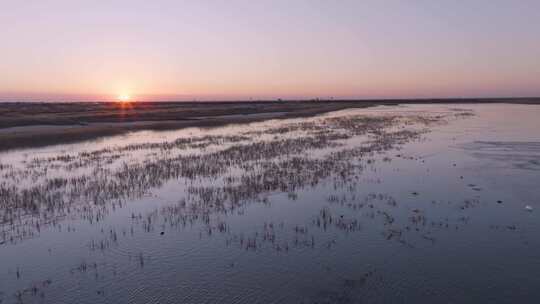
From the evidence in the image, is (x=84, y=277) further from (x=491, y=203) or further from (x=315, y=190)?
(x=491, y=203)

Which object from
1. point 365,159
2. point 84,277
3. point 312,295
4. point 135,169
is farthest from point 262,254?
point 365,159

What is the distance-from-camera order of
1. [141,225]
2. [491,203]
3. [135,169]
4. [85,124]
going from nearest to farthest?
1. [141,225]
2. [491,203]
3. [135,169]
4. [85,124]

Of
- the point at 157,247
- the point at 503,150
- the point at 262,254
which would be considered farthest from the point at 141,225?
the point at 503,150

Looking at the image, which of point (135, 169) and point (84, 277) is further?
point (135, 169)

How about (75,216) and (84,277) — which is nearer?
(84,277)

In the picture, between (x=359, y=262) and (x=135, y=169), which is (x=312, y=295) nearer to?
(x=359, y=262)

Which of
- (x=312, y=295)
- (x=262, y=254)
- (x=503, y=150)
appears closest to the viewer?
(x=312, y=295)
